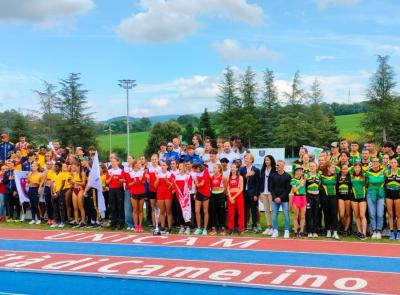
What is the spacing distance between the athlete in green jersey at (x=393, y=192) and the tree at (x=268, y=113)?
196 ft

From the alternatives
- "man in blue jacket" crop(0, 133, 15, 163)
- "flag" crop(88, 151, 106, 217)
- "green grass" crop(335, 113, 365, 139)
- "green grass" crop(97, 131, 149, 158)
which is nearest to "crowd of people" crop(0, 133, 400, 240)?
"flag" crop(88, 151, 106, 217)

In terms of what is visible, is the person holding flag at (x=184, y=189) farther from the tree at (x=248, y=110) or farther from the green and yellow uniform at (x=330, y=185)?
the tree at (x=248, y=110)

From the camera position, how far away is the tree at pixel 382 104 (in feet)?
202

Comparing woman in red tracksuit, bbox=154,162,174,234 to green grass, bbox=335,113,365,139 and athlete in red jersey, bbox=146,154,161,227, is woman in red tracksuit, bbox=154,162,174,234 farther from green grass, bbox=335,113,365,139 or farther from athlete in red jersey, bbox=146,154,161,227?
green grass, bbox=335,113,365,139

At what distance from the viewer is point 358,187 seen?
10.8 metres

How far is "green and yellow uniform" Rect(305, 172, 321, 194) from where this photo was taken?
1103 centimetres

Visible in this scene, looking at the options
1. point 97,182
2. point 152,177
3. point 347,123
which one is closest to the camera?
point 152,177

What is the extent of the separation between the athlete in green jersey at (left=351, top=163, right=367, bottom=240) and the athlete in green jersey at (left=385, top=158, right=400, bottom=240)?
20.5 inches

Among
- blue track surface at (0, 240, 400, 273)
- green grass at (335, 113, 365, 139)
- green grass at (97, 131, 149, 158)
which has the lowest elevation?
blue track surface at (0, 240, 400, 273)

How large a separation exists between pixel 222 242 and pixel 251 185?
1830 millimetres

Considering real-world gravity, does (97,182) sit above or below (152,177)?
below

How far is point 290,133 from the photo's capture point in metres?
67.3

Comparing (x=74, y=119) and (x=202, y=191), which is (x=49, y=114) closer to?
(x=74, y=119)

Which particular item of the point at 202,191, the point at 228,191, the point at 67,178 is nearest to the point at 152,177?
the point at 202,191
